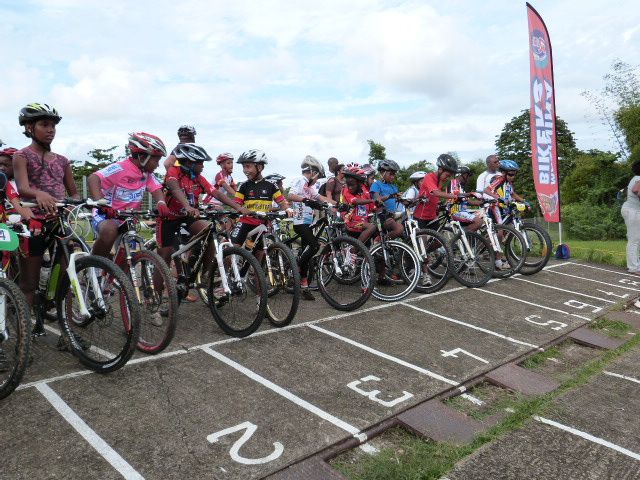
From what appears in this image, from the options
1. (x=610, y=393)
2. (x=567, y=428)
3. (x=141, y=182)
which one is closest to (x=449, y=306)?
(x=610, y=393)

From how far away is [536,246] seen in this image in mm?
8305

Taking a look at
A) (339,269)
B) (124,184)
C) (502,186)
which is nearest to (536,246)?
(502,186)

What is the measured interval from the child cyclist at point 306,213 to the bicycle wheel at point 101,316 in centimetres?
301

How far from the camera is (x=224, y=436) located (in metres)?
3.02

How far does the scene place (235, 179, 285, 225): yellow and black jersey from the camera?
573 centimetres

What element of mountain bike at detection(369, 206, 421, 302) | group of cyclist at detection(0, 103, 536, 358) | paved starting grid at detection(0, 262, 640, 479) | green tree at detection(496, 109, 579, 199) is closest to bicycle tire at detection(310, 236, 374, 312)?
paved starting grid at detection(0, 262, 640, 479)

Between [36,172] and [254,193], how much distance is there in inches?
92.0

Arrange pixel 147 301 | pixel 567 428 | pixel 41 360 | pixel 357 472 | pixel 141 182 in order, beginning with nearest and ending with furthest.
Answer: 1. pixel 357 472
2. pixel 567 428
3. pixel 41 360
4. pixel 147 301
5. pixel 141 182

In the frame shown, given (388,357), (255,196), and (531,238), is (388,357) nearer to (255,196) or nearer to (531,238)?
(255,196)

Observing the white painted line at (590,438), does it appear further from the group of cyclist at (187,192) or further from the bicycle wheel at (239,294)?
the group of cyclist at (187,192)

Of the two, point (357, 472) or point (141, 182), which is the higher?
point (141, 182)

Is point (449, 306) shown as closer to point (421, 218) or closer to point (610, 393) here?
point (421, 218)

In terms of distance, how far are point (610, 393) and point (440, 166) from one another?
153 inches

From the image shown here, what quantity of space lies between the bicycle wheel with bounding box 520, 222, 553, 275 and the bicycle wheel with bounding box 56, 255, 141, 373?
6.53m
